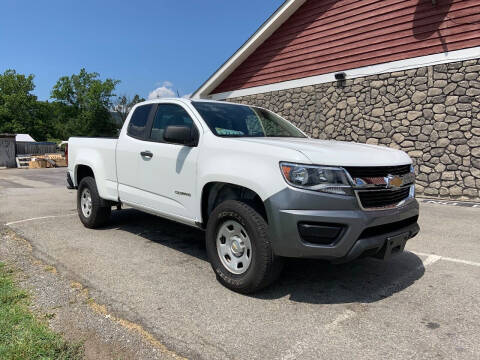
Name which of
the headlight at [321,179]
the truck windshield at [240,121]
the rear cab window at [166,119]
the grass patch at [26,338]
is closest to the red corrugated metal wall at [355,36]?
the truck windshield at [240,121]

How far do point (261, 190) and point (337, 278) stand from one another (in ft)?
4.59

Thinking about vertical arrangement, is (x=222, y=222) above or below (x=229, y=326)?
above

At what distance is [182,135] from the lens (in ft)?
12.2

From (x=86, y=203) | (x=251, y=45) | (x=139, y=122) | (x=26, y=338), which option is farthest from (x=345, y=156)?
(x=251, y=45)

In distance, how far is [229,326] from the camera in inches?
111

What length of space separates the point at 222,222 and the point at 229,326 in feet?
3.22

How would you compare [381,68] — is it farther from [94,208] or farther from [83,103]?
[83,103]

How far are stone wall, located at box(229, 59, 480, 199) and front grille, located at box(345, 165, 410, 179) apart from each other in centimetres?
621

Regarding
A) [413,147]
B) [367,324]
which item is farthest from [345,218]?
[413,147]

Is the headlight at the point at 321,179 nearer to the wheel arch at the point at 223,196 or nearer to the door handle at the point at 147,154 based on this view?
the wheel arch at the point at 223,196

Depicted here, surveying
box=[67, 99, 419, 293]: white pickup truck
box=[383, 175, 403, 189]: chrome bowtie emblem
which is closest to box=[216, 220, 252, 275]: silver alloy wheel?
box=[67, 99, 419, 293]: white pickup truck

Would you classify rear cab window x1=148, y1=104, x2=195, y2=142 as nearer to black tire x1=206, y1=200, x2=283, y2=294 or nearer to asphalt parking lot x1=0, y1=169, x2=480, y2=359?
black tire x1=206, y1=200, x2=283, y2=294

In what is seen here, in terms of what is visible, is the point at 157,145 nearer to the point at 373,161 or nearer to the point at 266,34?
the point at 373,161

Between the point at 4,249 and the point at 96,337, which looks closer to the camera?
the point at 96,337
